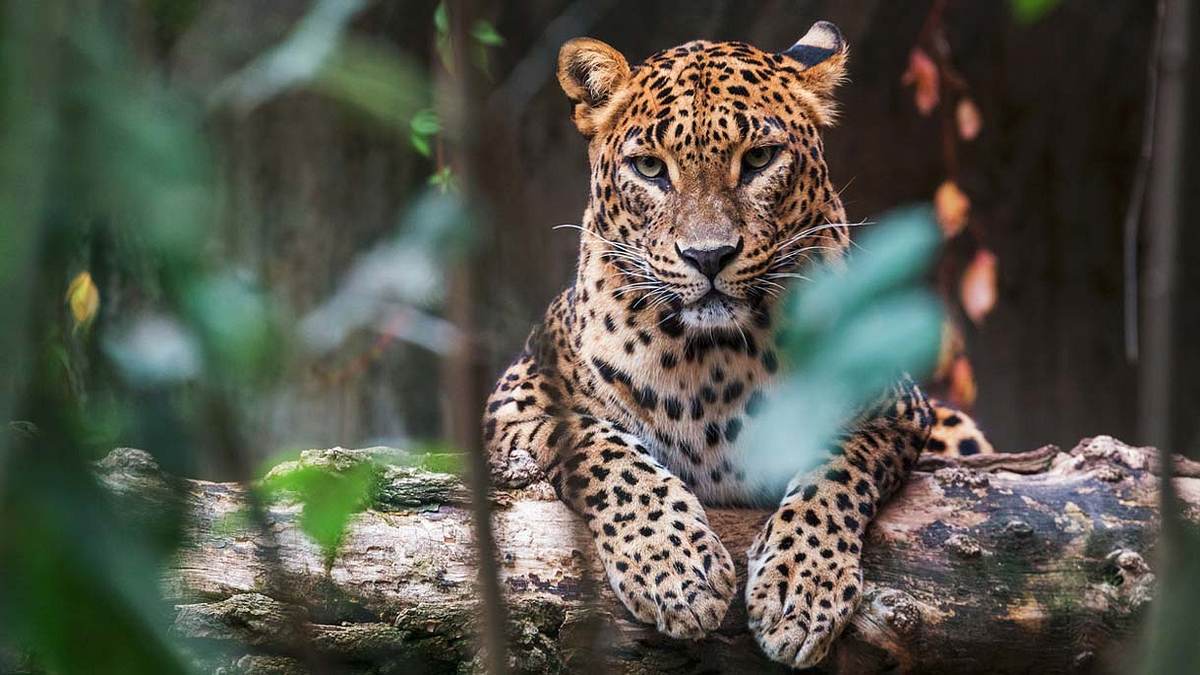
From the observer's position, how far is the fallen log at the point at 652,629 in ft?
11.9

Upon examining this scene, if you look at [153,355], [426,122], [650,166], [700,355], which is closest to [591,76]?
[650,166]

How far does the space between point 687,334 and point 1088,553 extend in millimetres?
1531

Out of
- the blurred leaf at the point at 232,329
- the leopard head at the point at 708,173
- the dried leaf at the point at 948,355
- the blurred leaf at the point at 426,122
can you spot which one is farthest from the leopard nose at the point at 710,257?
the dried leaf at the point at 948,355

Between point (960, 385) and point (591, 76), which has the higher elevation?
point (591, 76)

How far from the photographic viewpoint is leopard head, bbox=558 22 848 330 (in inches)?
166

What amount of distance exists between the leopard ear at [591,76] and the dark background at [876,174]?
9.13ft

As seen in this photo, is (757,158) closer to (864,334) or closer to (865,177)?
(864,334)

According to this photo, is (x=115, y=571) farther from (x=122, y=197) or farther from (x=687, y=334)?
(x=687, y=334)

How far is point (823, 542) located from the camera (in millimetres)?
4125

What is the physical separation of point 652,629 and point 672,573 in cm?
19

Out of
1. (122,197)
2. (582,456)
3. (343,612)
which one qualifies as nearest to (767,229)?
(582,456)

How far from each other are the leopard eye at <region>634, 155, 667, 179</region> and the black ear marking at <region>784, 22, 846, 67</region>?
73 centimetres

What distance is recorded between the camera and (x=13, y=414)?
1014 millimetres

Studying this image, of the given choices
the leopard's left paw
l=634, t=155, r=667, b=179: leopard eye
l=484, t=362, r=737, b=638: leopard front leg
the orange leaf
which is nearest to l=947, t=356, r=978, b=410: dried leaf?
the orange leaf
